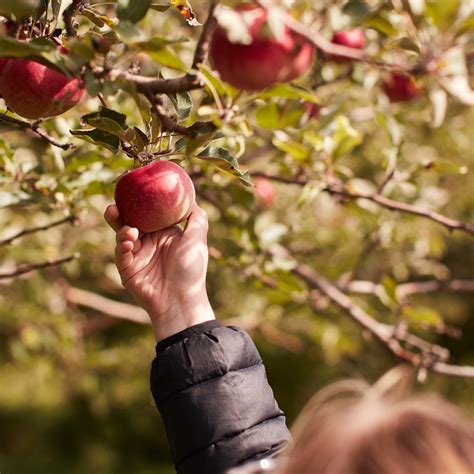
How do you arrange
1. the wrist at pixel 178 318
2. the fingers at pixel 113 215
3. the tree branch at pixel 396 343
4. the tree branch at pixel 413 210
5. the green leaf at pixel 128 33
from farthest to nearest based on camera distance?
the tree branch at pixel 396 343, the tree branch at pixel 413 210, the wrist at pixel 178 318, the fingers at pixel 113 215, the green leaf at pixel 128 33

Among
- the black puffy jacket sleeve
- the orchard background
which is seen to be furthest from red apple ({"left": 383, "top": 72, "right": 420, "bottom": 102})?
the black puffy jacket sleeve

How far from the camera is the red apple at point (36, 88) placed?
106 cm

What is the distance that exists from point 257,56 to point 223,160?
0.59 feet

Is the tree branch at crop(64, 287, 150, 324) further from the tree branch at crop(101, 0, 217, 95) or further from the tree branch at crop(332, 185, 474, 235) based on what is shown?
the tree branch at crop(101, 0, 217, 95)

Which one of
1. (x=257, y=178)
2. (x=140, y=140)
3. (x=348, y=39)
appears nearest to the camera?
(x=140, y=140)

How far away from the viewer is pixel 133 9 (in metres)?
0.98

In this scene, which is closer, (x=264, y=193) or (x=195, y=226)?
(x=195, y=226)

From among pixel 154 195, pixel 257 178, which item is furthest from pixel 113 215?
pixel 257 178

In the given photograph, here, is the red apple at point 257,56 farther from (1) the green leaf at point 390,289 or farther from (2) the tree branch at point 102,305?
(2) the tree branch at point 102,305

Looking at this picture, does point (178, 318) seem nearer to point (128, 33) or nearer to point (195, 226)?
point (195, 226)

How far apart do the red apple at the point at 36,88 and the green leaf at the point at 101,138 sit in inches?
2.1

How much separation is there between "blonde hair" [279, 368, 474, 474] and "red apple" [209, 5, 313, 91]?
1.53 feet

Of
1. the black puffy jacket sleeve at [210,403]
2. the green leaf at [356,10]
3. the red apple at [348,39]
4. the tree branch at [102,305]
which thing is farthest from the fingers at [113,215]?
the tree branch at [102,305]

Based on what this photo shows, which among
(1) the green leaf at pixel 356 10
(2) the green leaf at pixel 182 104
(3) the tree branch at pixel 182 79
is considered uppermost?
(1) the green leaf at pixel 356 10
